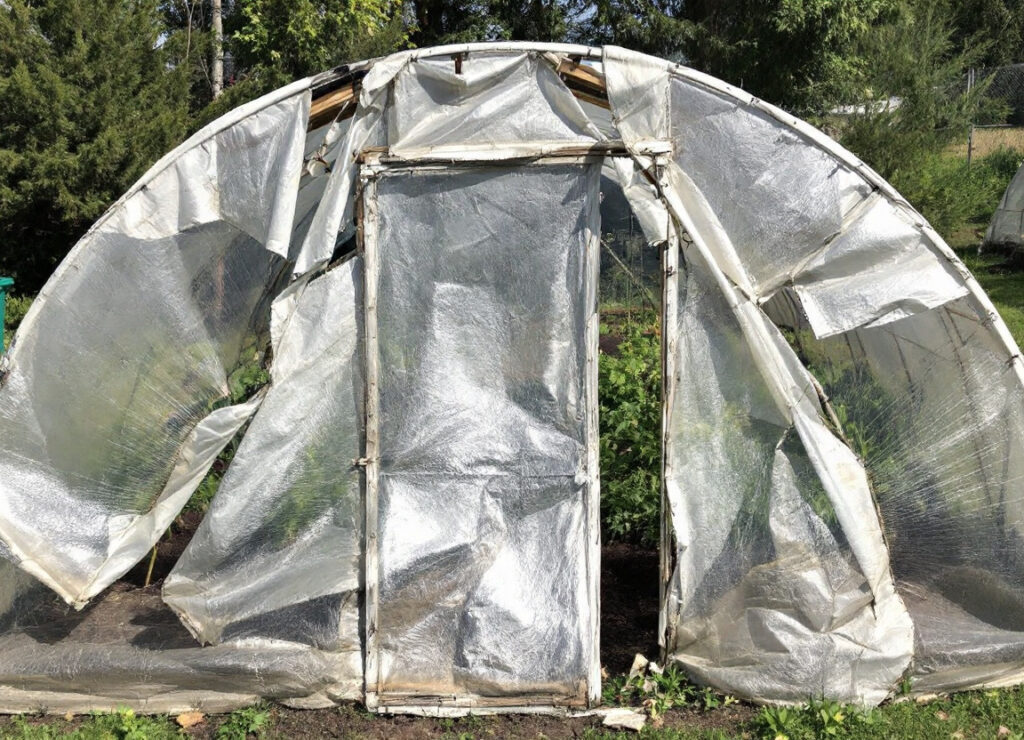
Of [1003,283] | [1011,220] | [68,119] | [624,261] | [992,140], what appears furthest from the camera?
[992,140]

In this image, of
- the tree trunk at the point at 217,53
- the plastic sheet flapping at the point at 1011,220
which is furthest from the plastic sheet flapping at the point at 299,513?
the plastic sheet flapping at the point at 1011,220

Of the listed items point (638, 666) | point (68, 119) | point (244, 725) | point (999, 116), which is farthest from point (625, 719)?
point (999, 116)

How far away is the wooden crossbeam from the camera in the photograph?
3.96 metres

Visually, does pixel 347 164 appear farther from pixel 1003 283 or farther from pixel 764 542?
pixel 1003 283

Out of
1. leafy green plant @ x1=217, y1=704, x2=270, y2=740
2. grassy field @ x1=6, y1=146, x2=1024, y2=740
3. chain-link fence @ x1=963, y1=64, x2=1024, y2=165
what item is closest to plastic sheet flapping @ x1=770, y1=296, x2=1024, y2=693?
grassy field @ x1=6, y1=146, x2=1024, y2=740

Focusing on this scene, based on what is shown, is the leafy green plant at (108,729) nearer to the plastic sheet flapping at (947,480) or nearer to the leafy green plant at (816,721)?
the leafy green plant at (816,721)

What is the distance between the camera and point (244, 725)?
156 inches

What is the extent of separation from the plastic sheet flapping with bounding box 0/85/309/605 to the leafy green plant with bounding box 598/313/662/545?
1.99m

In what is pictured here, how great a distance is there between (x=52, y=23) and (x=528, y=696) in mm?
9201

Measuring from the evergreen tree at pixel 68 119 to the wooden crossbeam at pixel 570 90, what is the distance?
261 inches

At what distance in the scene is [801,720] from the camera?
3889 mm

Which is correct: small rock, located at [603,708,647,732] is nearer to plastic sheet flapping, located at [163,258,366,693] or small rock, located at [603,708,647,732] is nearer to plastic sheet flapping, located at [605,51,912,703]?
plastic sheet flapping, located at [605,51,912,703]

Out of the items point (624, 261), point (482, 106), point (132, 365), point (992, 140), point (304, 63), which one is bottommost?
point (132, 365)

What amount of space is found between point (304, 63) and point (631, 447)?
8.16 meters
